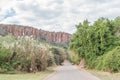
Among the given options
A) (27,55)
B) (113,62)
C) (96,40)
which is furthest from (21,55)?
(96,40)

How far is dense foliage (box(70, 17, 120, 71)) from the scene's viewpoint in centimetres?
5184

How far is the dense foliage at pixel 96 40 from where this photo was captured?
5184 centimetres

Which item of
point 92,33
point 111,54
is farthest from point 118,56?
point 92,33

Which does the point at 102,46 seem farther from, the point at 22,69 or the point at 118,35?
the point at 22,69

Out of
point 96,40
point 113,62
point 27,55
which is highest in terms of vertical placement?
point 96,40

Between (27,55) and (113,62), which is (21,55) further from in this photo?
(113,62)

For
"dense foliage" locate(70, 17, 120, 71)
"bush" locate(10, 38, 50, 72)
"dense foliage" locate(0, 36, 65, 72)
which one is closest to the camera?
"dense foliage" locate(0, 36, 65, 72)

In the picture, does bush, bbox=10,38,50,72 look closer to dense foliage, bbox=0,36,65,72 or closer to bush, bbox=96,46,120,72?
dense foliage, bbox=0,36,65,72

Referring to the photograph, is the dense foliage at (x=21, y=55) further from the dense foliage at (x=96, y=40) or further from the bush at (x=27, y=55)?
the dense foliage at (x=96, y=40)

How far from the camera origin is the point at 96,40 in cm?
5331

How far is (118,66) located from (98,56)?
11.0 metres

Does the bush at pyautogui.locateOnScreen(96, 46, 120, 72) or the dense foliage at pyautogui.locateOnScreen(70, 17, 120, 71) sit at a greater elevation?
the dense foliage at pyautogui.locateOnScreen(70, 17, 120, 71)

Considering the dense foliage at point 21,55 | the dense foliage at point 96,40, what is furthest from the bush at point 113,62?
the dense foliage at point 21,55

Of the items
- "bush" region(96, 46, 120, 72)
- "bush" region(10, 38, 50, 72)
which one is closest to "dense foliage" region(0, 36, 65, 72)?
"bush" region(10, 38, 50, 72)
